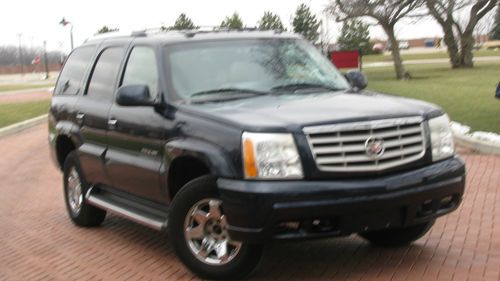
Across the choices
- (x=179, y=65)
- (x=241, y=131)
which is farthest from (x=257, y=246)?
(x=179, y=65)

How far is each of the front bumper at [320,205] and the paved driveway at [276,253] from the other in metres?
0.61

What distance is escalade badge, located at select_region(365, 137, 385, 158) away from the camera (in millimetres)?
4930

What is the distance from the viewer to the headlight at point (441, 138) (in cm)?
540

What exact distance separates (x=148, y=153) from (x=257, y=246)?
1.37 meters

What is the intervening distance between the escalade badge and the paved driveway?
3.17 ft

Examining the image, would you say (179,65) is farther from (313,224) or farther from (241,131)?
(313,224)

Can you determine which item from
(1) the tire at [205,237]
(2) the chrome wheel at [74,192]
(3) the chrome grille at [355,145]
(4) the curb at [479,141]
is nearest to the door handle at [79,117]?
(2) the chrome wheel at [74,192]

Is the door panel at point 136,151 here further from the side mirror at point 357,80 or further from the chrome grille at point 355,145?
the side mirror at point 357,80

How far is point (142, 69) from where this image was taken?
6457 millimetres

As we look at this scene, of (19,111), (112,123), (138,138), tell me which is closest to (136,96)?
(138,138)

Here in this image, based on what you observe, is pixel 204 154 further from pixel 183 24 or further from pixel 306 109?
pixel 183 24

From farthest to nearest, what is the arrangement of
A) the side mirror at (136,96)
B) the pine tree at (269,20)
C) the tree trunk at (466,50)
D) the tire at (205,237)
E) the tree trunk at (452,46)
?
the pine tree at (269,20), the tree trunk at (452,46), the tree trunk at (466,50), the side mirror at (136,96), the tire at (205,237)

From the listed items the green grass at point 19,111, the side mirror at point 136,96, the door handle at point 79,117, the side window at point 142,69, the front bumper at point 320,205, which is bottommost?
the green grass at point 19,111

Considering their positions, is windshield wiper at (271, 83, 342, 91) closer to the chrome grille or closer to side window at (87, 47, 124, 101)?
the chrome grille
